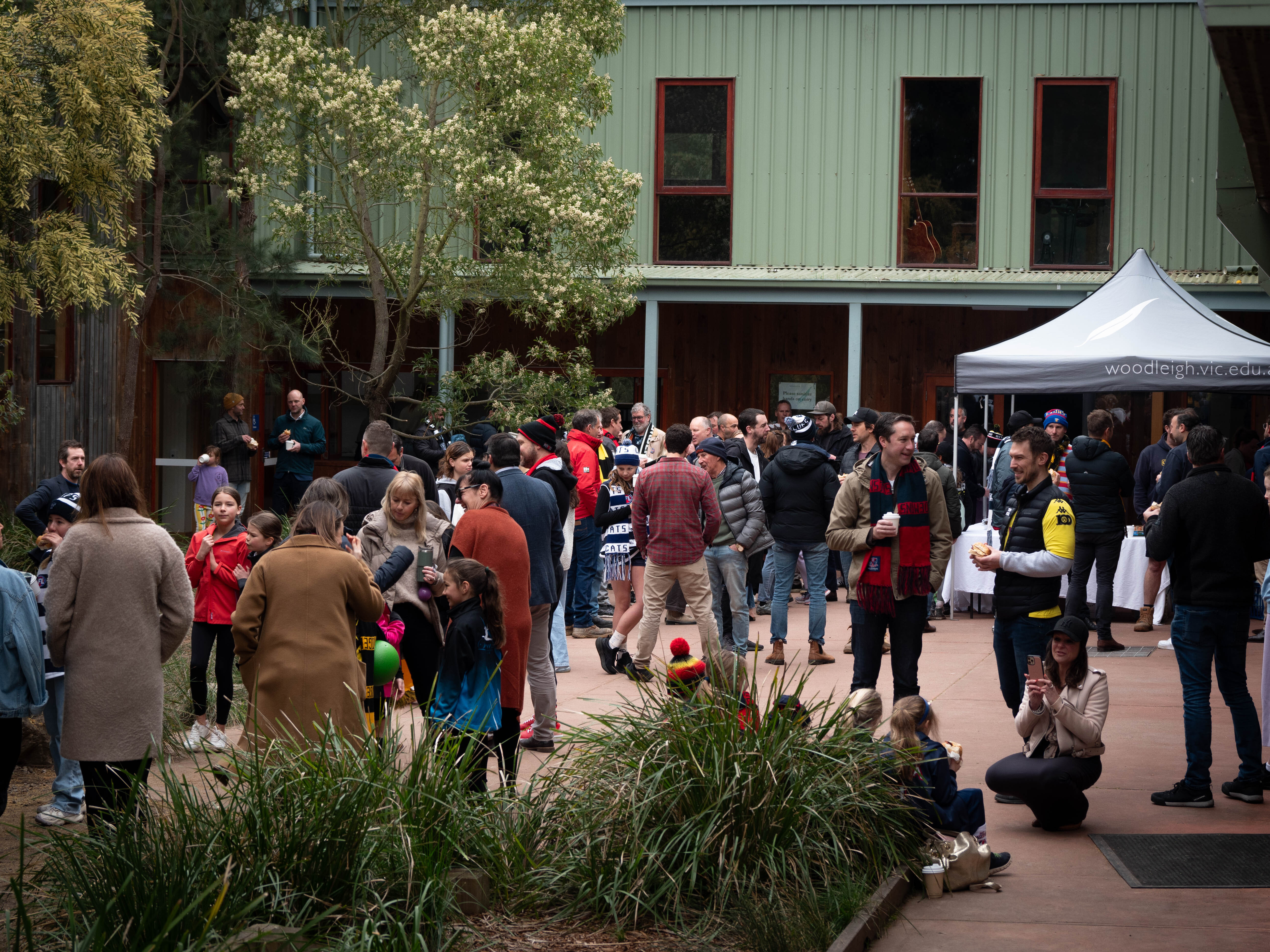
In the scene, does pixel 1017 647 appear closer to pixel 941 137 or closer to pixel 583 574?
pixel 583 574

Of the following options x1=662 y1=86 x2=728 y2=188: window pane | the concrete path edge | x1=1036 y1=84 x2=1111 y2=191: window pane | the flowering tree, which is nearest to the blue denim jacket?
the concrete path edge

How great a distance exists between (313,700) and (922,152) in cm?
1533

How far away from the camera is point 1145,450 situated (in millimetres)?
12664

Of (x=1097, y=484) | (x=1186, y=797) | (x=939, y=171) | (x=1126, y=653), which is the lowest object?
(x=1126, y=653)

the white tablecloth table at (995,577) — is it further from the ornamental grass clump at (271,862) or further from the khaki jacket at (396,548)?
the ornamental grass clump at (271,862)

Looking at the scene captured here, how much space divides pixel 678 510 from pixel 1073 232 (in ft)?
36.8

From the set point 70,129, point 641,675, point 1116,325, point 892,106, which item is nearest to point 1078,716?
point 641,675

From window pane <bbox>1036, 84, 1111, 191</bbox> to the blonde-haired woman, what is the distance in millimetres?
13843

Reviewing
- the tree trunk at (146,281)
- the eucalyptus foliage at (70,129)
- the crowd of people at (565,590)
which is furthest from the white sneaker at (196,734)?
the tree trunk at (146,281)

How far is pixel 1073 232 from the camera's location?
18.8 meters

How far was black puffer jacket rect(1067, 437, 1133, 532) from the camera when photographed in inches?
461

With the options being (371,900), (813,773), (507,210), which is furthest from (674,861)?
(507,210)

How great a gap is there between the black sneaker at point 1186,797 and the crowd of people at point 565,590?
1 cm

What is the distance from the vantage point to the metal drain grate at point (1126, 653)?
11.5m
